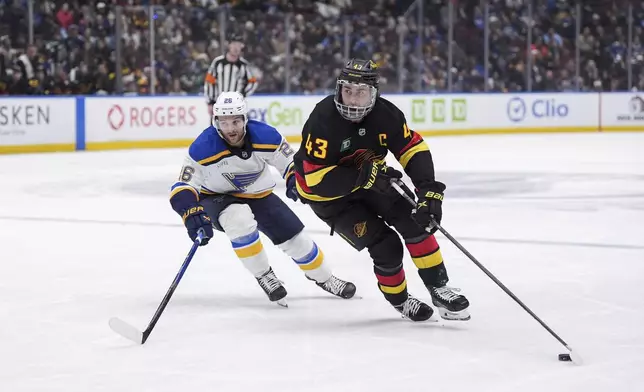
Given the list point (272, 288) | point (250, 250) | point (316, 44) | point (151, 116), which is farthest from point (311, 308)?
point (316, 44)

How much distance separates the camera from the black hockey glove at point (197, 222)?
160 inches

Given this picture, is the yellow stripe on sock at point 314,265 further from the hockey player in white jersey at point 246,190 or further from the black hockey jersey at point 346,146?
the black hockey jersey at point 346,146

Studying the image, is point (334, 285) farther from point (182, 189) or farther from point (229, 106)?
point (229, 106)

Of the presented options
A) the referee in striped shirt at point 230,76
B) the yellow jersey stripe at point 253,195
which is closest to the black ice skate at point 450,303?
the yellow jersey stripe at point 253,195

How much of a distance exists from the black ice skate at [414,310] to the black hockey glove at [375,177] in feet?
1.61

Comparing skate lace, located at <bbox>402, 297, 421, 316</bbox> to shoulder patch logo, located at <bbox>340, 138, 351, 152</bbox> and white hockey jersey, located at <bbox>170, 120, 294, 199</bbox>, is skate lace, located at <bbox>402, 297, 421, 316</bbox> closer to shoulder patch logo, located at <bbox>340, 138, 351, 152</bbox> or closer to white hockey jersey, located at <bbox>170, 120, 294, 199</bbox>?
shoulder patch logo, located at <bbox>340, 138, 351, 152</bbox>

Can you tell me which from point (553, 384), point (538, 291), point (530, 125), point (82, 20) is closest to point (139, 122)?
point (82, 20)

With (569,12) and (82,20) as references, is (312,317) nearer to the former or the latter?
(82,20)

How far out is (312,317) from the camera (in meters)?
4.20

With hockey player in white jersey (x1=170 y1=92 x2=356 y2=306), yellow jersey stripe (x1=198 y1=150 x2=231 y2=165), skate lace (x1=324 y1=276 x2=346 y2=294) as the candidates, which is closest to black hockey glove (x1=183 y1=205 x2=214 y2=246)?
hockey player in white jersey (x1=170 y1=92 x2=356 y2=306)

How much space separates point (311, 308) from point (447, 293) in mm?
695

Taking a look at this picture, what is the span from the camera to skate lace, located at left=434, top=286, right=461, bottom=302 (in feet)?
12.8

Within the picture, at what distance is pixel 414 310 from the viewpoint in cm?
404

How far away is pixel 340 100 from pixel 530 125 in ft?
47.5
